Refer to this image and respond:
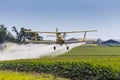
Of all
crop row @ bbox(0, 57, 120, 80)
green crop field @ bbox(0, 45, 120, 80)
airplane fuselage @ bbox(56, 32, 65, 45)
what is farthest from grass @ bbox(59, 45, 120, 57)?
green crop field @ bbox(0, 45, 120, 80)

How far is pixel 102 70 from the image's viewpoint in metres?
30.3

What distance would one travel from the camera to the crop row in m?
29.9

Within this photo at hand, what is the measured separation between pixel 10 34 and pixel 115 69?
119685 mm

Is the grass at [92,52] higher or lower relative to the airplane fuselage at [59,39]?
lower

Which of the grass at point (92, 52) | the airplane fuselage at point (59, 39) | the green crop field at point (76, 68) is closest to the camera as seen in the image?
the green crop field at point (76, 68)

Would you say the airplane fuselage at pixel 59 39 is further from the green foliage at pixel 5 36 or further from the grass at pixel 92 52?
the green foliage at pixel 5 36

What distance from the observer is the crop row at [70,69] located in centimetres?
2988

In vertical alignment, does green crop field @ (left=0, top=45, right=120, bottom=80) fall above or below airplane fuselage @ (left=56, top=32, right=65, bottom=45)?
below

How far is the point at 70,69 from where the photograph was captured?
34.0 metres

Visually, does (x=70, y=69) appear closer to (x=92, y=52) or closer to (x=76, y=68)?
(x=76, y=68)

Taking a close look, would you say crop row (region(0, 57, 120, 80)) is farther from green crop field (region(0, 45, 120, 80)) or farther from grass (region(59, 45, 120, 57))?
grass (region(59, 45, 120, 57))

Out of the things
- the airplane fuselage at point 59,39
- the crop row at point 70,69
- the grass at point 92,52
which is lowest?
the grass at point 92,52

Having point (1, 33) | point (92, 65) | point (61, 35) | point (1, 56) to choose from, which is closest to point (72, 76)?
point (92, 65)

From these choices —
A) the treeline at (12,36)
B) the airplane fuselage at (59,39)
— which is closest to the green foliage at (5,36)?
the treeline at (12,36)
